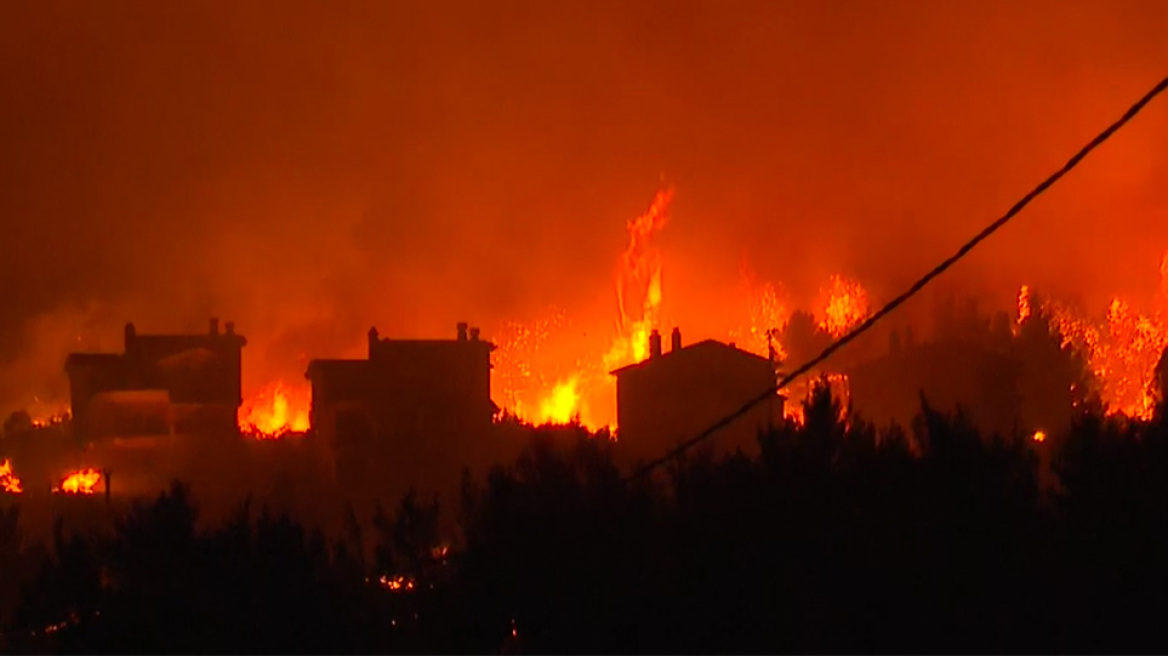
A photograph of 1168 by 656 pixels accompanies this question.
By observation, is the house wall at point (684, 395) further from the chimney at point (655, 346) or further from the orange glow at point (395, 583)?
the orange glow at point (395, 583)

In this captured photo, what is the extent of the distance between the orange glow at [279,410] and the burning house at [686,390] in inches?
569

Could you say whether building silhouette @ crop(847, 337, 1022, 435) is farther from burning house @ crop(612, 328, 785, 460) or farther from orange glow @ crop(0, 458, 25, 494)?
orange glow @ crop(0, 458, 25, 494)

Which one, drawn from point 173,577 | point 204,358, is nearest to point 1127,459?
point 173,577

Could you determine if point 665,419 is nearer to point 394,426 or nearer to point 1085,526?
point 394,426

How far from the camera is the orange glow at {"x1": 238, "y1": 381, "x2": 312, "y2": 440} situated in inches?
2231

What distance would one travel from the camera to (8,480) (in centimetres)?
4816

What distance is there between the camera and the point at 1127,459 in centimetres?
1633

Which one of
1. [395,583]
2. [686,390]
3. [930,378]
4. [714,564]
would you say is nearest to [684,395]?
[686,390]

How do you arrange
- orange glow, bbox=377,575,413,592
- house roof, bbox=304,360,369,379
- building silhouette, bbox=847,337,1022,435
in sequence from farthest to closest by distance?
1. building silhouette, bbox=847,337,1022,435
2. house roof, bbox=304,360,369,379
3. orange glow, bbox=377,575,413,592

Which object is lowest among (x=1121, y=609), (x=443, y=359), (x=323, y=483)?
(x=1121, y=609)

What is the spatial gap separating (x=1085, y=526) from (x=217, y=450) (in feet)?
122

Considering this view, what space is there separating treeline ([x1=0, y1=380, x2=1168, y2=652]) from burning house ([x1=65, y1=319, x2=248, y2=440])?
29.0m

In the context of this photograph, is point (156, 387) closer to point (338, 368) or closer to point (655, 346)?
point (338, 368)

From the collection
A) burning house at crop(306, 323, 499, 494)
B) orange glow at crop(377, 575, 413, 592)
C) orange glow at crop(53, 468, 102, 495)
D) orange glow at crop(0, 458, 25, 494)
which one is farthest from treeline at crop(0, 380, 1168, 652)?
orange glow at crop(53, 468, 102, 495)
